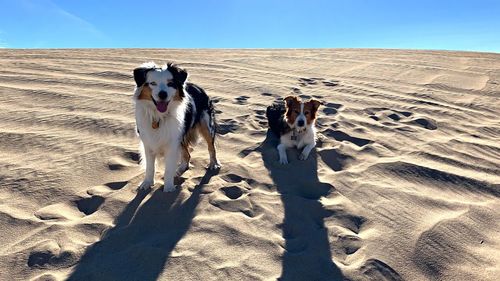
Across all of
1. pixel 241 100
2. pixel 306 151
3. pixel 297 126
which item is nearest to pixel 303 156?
pixel 306 151

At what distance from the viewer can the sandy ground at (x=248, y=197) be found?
3008mm

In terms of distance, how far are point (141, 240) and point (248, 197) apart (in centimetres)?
114

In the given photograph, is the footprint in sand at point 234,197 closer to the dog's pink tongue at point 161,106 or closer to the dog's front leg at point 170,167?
the dog's front leg at point 170,167

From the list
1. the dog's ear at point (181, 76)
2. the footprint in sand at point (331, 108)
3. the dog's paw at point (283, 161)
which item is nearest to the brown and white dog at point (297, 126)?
the dog's paw at point (283, 161)

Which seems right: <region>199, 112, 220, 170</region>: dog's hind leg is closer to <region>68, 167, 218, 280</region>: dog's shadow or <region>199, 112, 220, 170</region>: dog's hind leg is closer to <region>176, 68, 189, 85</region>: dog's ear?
<region>68, 167, 218, 280</region>: dog's shadow

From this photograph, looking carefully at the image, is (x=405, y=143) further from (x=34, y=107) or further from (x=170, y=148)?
(x=34, y=107)

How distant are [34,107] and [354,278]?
17.4 feet

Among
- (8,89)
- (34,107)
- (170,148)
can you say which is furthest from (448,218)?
(8,89)

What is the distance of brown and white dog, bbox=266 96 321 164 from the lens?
5562mm

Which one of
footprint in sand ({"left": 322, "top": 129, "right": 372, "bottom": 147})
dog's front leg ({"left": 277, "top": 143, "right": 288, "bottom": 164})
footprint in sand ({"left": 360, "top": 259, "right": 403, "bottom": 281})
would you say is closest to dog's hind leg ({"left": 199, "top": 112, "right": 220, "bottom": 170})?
dog's front leg ({"left": 277, "top": 143, "right": 288, "bottom": 164})

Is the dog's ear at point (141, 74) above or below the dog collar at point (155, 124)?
above

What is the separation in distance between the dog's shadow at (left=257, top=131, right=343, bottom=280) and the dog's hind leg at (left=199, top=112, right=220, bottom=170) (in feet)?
2.04

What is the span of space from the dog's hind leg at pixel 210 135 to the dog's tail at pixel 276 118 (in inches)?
48.2

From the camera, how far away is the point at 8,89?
271 inches
